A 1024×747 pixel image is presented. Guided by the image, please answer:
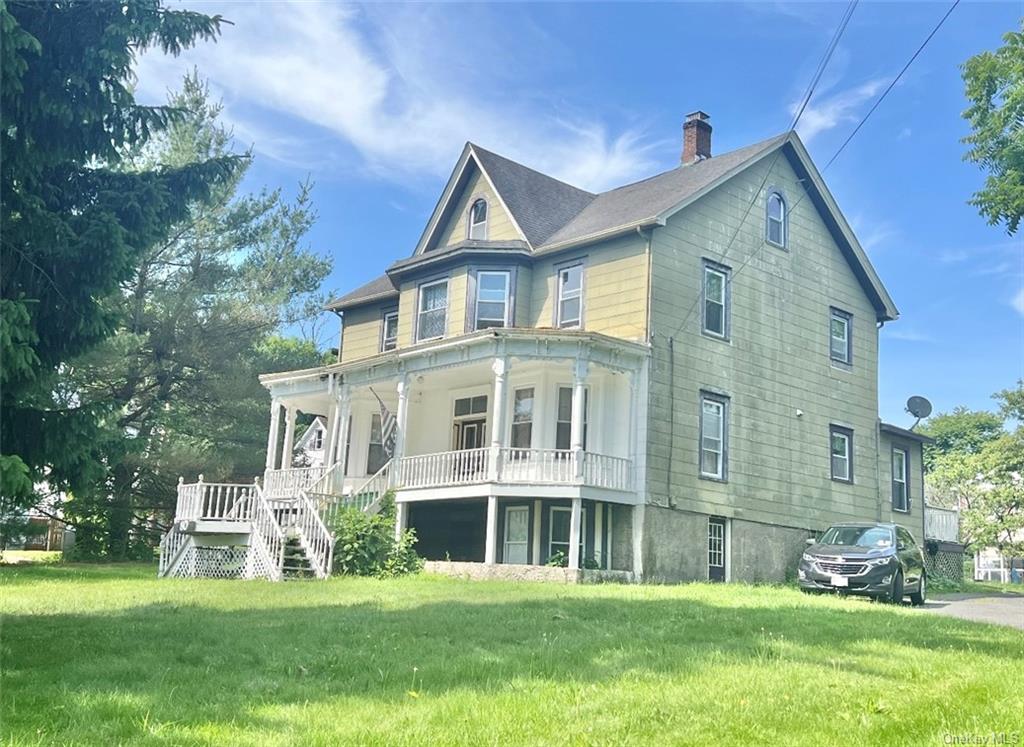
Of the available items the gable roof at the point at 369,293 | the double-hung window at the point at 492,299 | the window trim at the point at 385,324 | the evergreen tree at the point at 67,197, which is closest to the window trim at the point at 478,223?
the double-hung window at the point at 492,299

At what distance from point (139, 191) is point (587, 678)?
656 cm

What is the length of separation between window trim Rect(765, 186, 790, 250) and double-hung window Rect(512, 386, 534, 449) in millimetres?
7296

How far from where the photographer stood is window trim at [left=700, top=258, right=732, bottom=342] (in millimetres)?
21641

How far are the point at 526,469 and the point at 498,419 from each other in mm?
1180

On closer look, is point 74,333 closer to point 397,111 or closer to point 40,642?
point 40,642

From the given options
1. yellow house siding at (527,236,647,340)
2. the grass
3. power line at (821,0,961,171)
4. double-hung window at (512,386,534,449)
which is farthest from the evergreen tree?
double-hung window at (512,386,534,449)

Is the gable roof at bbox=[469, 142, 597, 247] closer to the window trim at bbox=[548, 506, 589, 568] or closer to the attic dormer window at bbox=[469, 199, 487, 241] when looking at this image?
the attic dormer window at bbox=[469, 199, 487, 241]

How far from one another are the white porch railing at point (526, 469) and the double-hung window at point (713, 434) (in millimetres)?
2353

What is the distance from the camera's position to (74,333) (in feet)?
31.4

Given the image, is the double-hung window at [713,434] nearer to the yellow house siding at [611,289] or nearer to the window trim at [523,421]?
the yellow house siding at [611,289]

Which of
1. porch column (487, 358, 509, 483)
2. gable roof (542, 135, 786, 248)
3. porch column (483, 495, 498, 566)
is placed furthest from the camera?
gable roof (542, 135, 786, 248)

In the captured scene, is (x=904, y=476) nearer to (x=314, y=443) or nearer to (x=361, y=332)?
(x=361, y=332)

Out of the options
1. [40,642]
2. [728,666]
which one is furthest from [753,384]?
[40,642]

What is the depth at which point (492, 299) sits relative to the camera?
74.4ft
